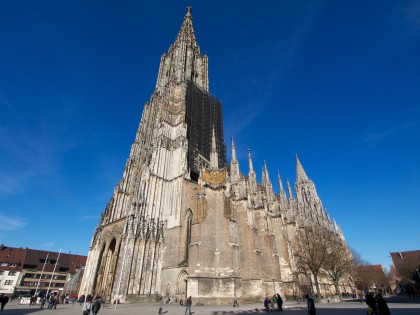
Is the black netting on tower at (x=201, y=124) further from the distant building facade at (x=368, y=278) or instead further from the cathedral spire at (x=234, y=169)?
the distant building facade at (x=368, y=278)

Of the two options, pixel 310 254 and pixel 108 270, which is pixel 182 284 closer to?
pixel 108 270

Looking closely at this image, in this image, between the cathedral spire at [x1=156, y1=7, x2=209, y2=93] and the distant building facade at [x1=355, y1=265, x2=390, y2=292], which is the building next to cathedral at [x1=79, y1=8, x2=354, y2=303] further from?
the distant building facade at [x1=355, y1=265, x2=390, y2=292]

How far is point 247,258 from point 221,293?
18.1ft

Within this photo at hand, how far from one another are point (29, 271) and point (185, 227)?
46.0 metres

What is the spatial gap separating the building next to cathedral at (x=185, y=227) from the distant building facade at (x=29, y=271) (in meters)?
27.7

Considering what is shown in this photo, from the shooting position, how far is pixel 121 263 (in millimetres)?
21078

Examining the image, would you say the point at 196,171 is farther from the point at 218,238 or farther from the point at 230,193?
the point at 218,238

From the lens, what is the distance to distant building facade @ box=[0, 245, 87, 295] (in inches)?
1876

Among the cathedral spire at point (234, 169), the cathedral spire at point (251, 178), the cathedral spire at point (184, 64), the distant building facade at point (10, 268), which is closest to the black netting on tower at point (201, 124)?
the cathedral spire at point (184, 64)

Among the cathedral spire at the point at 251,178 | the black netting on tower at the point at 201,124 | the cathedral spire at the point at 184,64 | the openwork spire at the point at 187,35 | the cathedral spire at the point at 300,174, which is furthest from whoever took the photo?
the cathedral spire at the point at 300,174

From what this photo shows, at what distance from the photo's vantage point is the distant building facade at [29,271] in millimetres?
47656

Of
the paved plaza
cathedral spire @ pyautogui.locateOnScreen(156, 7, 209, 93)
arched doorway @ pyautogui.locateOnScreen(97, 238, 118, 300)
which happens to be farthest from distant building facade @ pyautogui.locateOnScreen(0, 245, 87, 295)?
cathedral spire @ pyautogui.locateOnScreen(156, 7, 209, 93)

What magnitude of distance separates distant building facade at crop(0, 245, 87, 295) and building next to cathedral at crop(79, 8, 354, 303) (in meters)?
27.7

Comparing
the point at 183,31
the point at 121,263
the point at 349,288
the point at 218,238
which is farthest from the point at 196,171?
the point at 349,288
